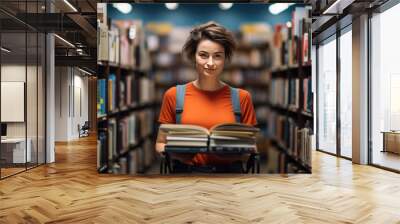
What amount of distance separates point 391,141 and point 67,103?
10986mm

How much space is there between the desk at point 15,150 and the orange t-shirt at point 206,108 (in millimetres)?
2497

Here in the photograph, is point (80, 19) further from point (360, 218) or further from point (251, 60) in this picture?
point (360, 218)

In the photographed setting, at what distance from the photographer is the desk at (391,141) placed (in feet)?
21.4

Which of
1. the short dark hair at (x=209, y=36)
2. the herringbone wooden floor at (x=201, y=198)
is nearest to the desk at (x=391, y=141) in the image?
the herringbone wooden floor at (x=201, y=198)

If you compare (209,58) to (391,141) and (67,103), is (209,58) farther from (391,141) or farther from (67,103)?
(67,103)

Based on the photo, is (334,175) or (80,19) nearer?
(334,175)

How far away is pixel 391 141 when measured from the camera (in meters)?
6.73

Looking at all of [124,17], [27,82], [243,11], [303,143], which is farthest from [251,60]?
[27,82]

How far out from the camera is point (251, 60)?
5.11 metres

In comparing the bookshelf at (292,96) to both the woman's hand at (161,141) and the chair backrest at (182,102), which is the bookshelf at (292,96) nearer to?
the chair backrest at (182,102)

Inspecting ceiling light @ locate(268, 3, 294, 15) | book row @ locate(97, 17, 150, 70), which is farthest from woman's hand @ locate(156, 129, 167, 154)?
ceiling light @ locate(268, 3, 294, 15)

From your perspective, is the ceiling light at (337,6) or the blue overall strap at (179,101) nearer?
the blue overall strap at (179,101)

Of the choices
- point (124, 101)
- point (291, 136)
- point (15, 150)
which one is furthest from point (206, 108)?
point (15, 150)

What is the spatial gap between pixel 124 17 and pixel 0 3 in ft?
6.55
